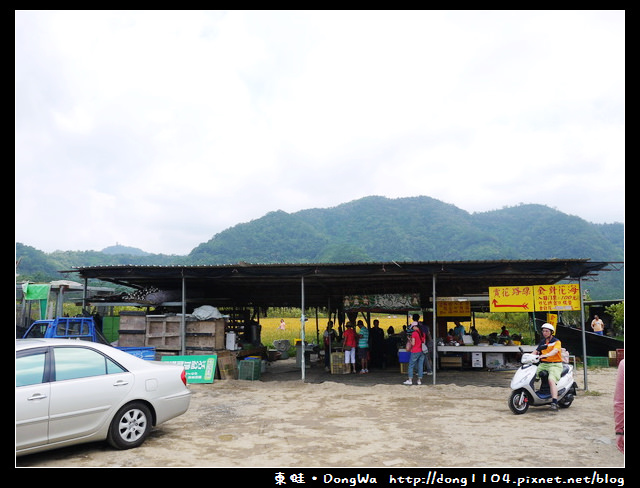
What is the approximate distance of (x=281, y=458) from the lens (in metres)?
5.84

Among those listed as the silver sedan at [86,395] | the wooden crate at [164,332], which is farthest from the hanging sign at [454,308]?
the silver sedan at [86,395]

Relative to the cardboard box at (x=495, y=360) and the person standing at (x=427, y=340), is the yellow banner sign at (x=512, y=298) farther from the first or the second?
the cardboard box at (x=495, y=360)

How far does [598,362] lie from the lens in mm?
17031

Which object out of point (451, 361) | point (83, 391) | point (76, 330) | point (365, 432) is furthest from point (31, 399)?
point (451, 361)

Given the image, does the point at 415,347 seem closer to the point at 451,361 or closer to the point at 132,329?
the point at 451,361

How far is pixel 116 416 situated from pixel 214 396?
4.85m

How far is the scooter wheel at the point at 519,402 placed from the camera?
842 centimetres

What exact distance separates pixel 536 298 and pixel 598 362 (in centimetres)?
753

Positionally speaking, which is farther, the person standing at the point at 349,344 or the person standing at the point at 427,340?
the person standing at the point at 349,344

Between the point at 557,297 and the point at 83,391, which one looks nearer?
the point at 83,391

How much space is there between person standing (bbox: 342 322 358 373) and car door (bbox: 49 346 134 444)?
9036 mm

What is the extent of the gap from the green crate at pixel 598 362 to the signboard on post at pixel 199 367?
41.5 feet

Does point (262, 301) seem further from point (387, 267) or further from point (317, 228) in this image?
point (317, 228)
